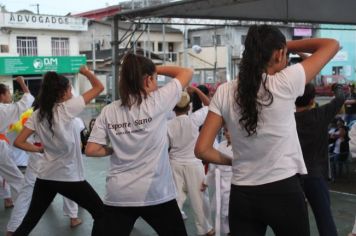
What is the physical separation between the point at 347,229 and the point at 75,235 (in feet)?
9.39

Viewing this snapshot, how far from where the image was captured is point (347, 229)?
4953mm

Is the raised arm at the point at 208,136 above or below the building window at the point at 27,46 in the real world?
below

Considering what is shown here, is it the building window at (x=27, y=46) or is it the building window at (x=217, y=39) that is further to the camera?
the building window at (x=217, y=39)

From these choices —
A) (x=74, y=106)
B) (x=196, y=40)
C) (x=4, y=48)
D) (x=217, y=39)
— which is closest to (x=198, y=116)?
(x=74, y=106)

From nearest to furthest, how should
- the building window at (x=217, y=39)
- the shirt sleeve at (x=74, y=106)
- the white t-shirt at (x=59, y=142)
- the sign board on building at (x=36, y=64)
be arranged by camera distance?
the shirt sleeve at (x=74, y=106)
the white t-shirt at (x=59, y=142)
the sign board on building at (x=36, y=64)
the building window at (x=217, y=39)

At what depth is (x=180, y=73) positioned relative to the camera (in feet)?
9.89

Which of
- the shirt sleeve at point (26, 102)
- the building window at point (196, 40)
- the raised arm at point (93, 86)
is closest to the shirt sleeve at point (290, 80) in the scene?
the raised arm at point (93, 86)

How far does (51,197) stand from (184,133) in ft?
4.84

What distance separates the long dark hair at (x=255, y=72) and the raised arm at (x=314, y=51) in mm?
175

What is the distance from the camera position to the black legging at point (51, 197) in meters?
3.82

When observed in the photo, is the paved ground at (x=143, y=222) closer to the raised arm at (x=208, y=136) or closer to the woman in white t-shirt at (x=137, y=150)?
the woman in white t-shirt at (x=137, y=150)

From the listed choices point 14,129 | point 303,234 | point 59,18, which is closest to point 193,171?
point 303,234

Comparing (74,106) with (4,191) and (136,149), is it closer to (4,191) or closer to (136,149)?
(136,149)

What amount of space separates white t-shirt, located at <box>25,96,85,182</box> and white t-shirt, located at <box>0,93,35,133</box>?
1.03 metres
